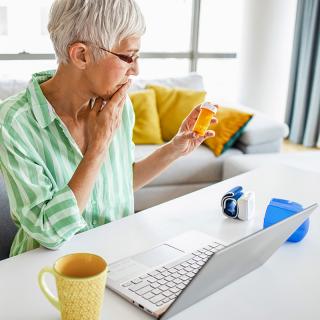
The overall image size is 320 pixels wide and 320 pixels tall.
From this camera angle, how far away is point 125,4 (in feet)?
3.82

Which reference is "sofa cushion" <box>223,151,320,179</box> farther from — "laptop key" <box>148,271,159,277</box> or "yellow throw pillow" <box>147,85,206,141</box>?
"laptop key" <box>148,271,159,277</box>

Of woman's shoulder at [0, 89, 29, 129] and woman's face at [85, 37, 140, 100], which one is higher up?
woman's face at [85, 37, 140, 100]

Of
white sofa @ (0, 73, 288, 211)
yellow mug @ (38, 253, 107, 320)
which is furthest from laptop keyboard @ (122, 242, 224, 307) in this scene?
white sofa @ (0, 73, 288, 211)

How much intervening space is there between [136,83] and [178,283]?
2.61 m

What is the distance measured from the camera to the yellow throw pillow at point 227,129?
10.4ft

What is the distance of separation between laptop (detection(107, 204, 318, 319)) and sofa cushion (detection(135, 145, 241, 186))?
1.87m

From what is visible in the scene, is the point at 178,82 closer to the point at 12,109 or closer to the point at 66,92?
the point at 66,92

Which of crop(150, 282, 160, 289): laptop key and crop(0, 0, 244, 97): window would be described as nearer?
crop(150, 282, 160, 289): laptop key

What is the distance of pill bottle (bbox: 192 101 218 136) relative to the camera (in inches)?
51.3

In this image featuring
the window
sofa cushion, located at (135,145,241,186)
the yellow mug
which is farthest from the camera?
the window

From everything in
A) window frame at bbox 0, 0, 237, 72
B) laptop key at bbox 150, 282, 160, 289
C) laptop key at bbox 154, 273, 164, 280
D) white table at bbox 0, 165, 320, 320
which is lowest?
white table at bbox 0, 165, 320, 320

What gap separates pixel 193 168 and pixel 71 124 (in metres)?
1.80

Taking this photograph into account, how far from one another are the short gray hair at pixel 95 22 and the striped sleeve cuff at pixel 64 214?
0.36 m

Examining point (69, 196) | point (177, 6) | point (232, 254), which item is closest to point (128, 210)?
point (69, 196)
